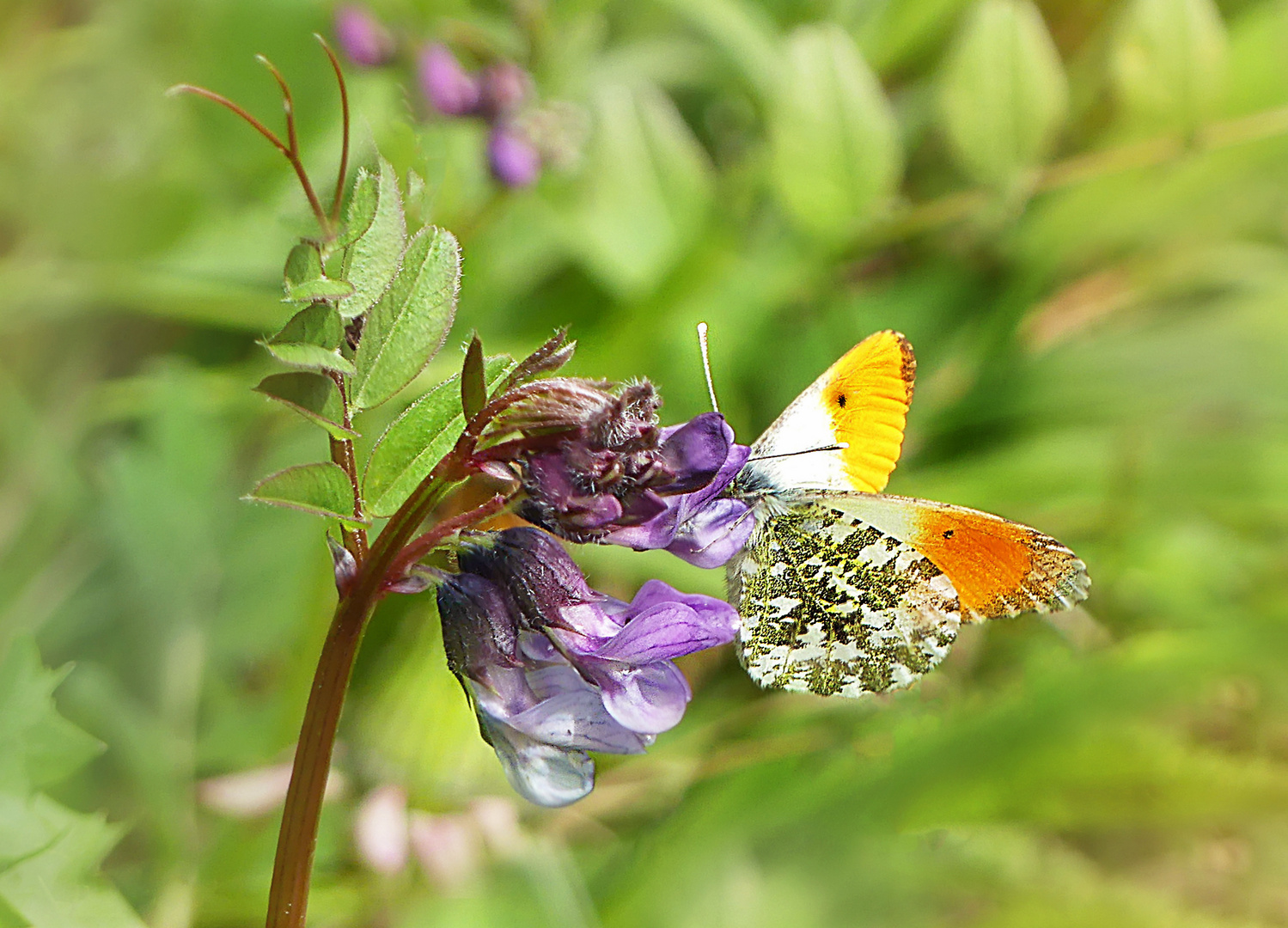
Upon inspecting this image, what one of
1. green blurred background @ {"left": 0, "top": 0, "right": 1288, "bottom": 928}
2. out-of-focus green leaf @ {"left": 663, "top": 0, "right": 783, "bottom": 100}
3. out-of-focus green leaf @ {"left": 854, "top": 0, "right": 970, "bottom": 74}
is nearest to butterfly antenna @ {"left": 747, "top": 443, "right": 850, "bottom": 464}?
green blurred background @ {"left": 0, "top": 0, "right": 1288, "bottom": 928}

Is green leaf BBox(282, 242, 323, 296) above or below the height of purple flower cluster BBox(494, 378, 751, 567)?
above

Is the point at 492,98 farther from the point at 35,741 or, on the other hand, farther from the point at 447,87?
the point at 35,741

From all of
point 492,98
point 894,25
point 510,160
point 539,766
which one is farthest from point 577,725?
point 894,25

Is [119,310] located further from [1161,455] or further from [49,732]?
[1161,455]

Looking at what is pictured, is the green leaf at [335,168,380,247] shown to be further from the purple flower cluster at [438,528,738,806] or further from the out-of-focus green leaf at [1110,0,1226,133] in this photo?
the out-of-focus green leaf at [1110,0,1226,133]

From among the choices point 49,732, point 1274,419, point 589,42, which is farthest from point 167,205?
point 1274,419
